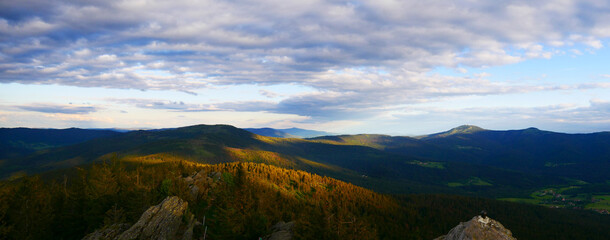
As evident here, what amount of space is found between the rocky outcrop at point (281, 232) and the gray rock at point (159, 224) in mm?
17202

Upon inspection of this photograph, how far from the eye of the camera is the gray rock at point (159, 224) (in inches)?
2048

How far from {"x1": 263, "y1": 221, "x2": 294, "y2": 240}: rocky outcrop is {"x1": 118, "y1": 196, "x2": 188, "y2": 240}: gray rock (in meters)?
17.2

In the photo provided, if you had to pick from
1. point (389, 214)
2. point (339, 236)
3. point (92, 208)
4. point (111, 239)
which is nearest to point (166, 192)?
point (92, 208)

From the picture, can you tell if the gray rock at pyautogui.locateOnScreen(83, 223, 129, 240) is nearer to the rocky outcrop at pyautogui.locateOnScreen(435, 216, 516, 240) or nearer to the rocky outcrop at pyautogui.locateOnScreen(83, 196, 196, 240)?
the rocky outcrop at pyautogui.locateOnScreen(83, 196, 196, 240)

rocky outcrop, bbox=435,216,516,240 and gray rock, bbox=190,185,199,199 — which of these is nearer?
rocky outcrop, bbox=435,216,516,240

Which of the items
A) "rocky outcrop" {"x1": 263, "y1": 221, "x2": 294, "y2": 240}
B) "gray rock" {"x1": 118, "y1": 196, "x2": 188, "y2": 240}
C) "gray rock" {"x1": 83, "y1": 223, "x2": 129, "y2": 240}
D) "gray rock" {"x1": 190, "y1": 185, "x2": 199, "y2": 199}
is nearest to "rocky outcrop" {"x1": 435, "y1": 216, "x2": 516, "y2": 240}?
"rocky outcrop" {"x1": 263, "y1": 221, "x2": 294, "y2": 240}

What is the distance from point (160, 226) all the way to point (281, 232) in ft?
75.9

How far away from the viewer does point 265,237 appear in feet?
192

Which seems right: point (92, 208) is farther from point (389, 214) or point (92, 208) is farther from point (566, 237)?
point (566, 237)

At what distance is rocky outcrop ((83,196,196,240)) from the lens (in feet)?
171

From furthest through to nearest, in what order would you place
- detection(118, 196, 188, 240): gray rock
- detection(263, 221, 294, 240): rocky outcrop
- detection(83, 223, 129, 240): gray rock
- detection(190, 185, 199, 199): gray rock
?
detection(190, 185, 199, 199): gray rock → detection(263, 221, 294, 240): rocky outcrop → detection(83, 223, 129, 240): gray rock → detection(118, 196, 188, 240): gray rock

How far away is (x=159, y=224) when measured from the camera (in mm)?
53625

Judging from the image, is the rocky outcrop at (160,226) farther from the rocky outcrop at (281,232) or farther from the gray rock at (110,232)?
the rocky outcrop at (281,232)

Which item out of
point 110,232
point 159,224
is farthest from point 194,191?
point 159,224
